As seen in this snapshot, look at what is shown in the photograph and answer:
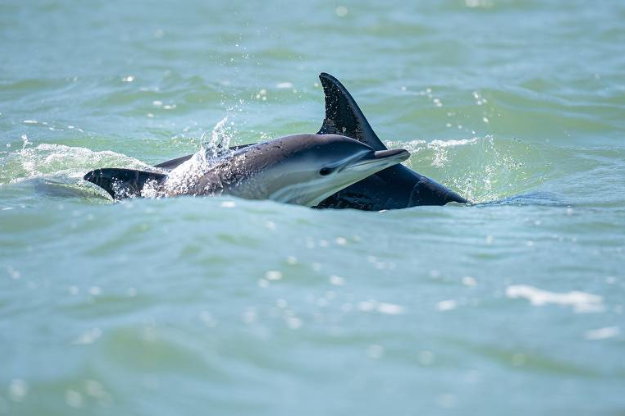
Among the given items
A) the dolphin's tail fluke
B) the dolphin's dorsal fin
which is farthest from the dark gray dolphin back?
the dolphin's tail fluke

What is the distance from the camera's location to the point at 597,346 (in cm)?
536

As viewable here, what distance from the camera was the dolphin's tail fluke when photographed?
26.1 feet

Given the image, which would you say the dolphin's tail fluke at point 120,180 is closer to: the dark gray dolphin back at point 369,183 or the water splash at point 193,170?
the water splash at point 193,170

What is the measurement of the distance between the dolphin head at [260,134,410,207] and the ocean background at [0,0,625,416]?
0.27 meters

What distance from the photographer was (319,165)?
7.59 m

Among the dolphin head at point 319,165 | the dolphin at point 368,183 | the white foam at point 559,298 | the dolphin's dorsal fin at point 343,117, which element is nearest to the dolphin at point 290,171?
the dolphin head at point 319,165

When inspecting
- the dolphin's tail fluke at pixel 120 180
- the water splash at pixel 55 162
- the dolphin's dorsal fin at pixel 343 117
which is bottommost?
the water splash at pixel 55 162

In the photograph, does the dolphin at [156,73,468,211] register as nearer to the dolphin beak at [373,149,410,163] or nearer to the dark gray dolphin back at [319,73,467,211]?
the dark gray dolphin back at [319,73,467,211]

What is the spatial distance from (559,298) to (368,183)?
2.50 m

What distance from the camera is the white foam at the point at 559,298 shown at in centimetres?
594

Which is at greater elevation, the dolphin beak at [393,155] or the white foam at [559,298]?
the dolphin beak at [393,155]

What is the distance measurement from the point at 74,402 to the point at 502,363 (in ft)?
6.88

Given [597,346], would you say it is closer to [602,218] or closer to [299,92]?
[602,218]

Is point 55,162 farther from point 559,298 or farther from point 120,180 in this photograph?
point 559,298
